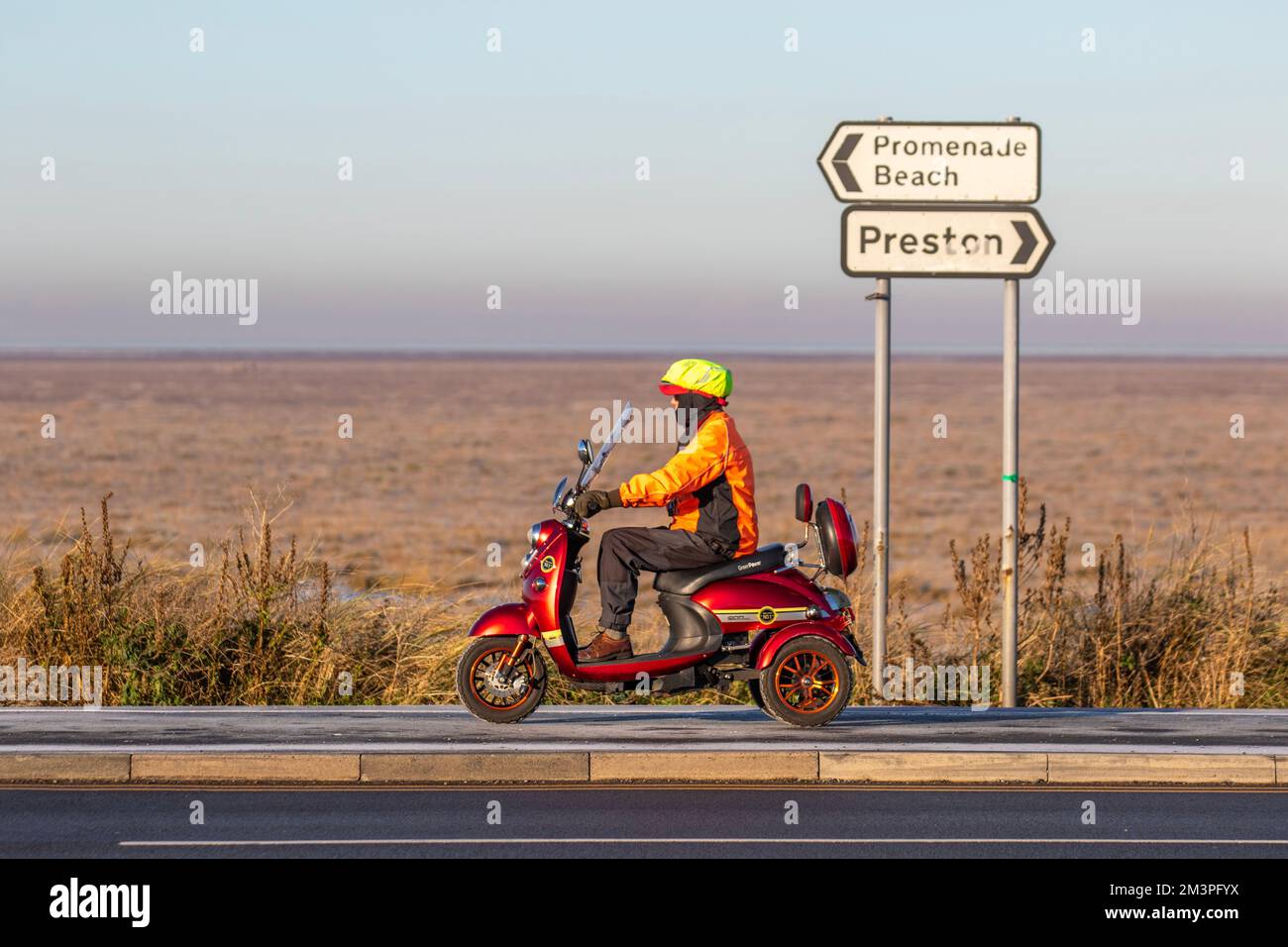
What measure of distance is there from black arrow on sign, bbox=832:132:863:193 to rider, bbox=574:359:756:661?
2.32 metres

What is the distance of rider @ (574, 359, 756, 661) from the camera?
34.9 feet

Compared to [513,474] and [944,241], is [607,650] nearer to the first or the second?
[944,241]

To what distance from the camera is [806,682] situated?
36.0 feet

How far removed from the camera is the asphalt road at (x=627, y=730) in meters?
10.4

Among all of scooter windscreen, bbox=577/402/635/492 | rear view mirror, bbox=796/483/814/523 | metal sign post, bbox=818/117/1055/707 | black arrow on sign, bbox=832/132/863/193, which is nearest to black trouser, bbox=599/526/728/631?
scooter windscreen, bbox=577/402/635/492

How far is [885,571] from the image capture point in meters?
12.6

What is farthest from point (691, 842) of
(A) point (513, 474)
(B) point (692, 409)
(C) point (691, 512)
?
(A) point (513, 474)

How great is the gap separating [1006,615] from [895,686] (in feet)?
3.05

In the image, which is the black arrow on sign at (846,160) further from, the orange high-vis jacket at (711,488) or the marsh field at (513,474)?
the marsh field at (513,474)

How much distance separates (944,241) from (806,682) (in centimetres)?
321

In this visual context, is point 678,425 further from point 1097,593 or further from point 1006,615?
point 1097,593

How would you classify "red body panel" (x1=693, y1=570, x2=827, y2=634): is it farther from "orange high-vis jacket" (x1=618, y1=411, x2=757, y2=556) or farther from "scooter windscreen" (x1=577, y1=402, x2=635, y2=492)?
"scooter windscreen" (x1=577, y1=402, x2=635, y2=492)

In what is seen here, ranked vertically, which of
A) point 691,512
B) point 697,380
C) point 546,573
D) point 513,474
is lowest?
point 546,573

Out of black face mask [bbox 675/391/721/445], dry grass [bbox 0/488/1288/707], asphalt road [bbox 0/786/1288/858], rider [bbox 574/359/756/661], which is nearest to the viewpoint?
asphalt road [bbox 0/786/1288/858]
